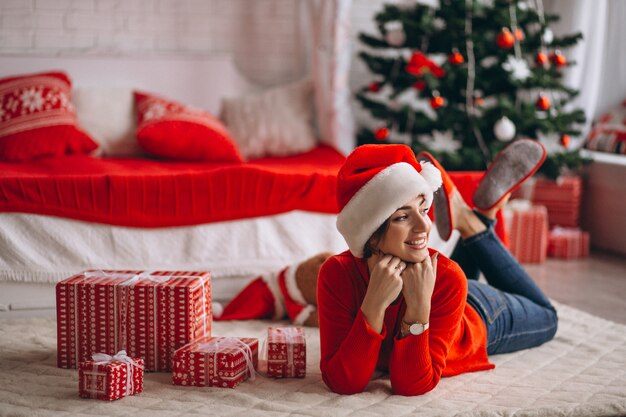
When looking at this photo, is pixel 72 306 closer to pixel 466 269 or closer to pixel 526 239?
pixel 466 269

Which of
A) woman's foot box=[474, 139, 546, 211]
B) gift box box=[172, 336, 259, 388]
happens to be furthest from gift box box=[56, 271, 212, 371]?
woman's foot box=[474, 139, 546, 211]

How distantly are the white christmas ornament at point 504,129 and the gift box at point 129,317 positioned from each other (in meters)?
2.09

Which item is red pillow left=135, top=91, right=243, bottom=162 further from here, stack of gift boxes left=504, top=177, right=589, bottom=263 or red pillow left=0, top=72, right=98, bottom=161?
stack of gift boxes left=504, top=177, right=589, bottom=263

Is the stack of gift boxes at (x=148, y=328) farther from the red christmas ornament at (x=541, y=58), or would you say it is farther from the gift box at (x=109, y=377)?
the red christmas ornament at (x=541, y=58)

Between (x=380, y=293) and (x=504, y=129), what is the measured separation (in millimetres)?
2171

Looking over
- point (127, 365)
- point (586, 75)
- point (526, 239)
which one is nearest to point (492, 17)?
point (586, 75)

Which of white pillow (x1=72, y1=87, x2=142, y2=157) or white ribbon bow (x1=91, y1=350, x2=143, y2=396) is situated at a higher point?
white pillow (x1=72, y1=87, x2=142, y2=157)

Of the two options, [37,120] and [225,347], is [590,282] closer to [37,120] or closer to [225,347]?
[225,347]

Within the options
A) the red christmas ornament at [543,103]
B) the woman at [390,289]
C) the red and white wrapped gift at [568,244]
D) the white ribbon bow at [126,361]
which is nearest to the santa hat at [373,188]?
the woman at [390,289]

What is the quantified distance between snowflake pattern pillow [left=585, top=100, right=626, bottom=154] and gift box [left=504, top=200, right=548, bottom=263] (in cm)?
80

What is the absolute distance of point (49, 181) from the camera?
3.02 metres

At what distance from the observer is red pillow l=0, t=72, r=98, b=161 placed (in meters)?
3.63

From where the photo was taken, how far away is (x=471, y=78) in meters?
4.08

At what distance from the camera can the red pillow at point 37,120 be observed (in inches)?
143
